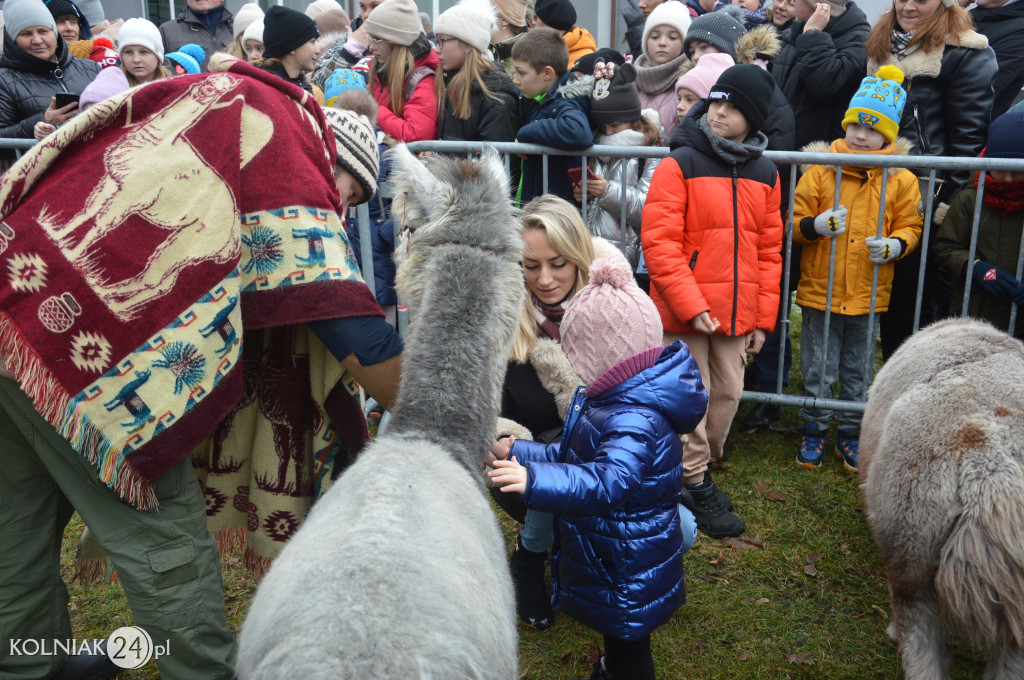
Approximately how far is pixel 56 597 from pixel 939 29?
19.0 ft

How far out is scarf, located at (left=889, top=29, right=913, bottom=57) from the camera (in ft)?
17.4

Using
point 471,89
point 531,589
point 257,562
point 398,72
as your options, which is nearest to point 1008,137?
point 471,89

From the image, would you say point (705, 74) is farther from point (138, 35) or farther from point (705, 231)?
point (138, 35)

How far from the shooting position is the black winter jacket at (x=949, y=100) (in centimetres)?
514

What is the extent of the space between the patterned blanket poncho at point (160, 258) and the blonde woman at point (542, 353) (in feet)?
3.23

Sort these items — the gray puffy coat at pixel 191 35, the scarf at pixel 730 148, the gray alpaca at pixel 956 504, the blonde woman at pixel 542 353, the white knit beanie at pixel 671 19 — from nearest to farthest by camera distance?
the gray alpaca at pixel 956 504
the blonde woman at pixel 542 353
the scarf at pixel 730 148
the white knit beanie at pixel 671 19
the gray puffy coat at pixel 191 35

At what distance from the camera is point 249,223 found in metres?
2.16

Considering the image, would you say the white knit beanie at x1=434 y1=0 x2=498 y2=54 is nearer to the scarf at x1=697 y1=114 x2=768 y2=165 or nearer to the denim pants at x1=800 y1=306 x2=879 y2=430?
the scarf at x1=697 y1=114 x2=768 y2=165

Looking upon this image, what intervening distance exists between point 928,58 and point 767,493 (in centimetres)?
307

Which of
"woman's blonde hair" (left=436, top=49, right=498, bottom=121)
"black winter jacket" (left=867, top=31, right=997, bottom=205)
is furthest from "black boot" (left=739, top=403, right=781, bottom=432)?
"woman's blonde hair" (left=436, top=49, right=498, bottom=121)

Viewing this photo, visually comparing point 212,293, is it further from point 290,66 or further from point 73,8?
point 73,8

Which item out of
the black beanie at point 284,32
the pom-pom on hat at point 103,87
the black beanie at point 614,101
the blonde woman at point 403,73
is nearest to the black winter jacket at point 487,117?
the blonde woman at point 403,73

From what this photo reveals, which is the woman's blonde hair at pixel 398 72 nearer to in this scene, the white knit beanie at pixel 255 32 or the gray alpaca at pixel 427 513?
the white knit beanie at pixel 255 32

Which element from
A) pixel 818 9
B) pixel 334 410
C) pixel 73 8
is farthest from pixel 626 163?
pixel 73 8
